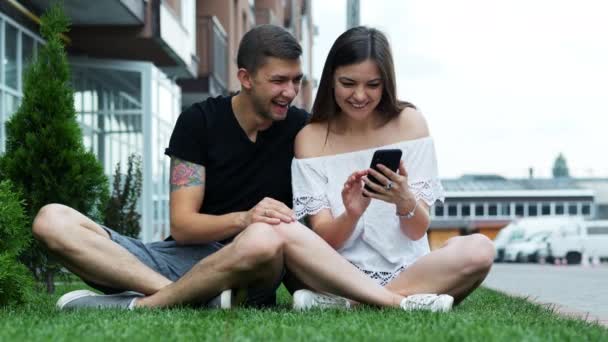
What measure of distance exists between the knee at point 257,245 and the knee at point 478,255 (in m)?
0.96

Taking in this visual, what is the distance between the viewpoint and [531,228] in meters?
60.7

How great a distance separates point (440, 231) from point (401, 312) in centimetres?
7677

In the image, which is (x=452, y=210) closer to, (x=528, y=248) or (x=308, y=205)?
(x=528, y=248)

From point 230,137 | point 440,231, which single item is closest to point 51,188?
point 230,137

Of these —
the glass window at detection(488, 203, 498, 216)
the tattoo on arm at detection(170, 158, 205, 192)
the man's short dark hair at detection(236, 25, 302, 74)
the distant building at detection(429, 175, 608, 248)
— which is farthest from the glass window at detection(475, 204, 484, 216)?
the tattoo on arm at detection(170, 158, 205, 192)

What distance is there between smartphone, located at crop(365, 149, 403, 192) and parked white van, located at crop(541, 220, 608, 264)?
5021 centimetres

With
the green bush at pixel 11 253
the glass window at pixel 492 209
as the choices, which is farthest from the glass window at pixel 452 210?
the green bush at pixel 11 253

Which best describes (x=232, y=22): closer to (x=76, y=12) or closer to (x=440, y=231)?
(x=76, y=12)

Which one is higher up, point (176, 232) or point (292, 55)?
point (292, 55)

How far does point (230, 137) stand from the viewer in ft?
18.5

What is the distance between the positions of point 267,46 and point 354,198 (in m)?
0.95

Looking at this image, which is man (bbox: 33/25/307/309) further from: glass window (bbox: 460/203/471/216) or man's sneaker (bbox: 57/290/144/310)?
glass window (bbox: 460/203/471/216)

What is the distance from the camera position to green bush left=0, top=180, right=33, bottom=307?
5.65 m

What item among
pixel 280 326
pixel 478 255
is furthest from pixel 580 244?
pixel 280 326
